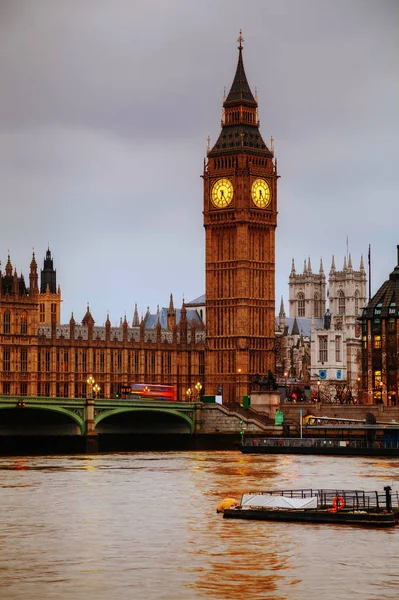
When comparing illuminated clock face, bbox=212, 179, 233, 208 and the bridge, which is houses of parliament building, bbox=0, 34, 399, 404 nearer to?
→ illuminated clock face, bbox=212, 179, 233, 208

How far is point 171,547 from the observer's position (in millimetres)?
58625

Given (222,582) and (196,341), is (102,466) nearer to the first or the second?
(222,582)

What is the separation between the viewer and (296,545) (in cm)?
5734

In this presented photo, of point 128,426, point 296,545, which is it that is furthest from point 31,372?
point 296,545

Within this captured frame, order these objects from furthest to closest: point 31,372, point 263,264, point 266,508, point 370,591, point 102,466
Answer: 1. point 263,264
2. point 31,372
3. point 102,466
4. point 266,508
5. point 370,591

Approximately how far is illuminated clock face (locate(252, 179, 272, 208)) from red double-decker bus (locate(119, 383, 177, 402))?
22414mm

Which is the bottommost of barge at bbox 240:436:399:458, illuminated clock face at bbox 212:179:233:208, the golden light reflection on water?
the golden light reflection on water

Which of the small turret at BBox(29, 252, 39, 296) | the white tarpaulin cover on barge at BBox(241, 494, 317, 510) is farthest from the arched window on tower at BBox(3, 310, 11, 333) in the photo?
the white tarpaulin cover on barge at BBox(241, 494, 317, 510)

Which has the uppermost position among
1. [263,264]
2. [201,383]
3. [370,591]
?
[263,264]

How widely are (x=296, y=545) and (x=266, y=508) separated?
6723 millimetres

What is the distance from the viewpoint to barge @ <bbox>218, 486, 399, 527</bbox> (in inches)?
2406

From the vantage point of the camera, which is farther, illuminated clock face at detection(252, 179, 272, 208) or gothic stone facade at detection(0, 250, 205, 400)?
illuminated clock face at detection(252, 179, 272, 208)

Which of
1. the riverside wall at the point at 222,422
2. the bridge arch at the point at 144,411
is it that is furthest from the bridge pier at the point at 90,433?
the riverside wall at the point at 222,422

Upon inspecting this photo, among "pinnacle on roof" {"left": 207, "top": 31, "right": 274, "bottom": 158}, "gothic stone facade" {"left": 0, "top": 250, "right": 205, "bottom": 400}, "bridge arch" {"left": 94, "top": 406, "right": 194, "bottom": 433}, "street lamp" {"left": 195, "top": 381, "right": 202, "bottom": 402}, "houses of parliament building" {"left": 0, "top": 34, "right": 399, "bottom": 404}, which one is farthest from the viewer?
"pinnacle on roof" {"left": 207, "top": 31, "right": 274, "bottom": 158}
